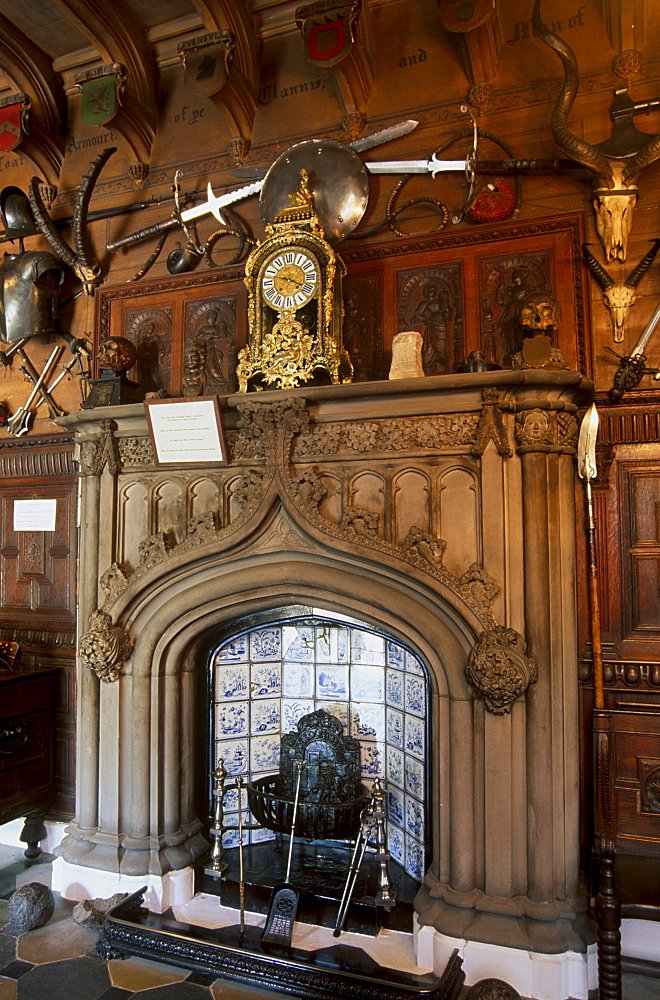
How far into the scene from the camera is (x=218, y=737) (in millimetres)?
3863

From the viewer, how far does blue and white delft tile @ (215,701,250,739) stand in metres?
3.87

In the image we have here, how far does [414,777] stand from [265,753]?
100 centimetres

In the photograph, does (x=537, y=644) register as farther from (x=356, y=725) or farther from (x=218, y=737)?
(x=218, y=737)

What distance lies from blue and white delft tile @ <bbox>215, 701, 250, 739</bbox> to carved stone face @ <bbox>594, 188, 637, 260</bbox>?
3.29m

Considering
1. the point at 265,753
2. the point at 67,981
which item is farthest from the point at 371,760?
the point at 67,981

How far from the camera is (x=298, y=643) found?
155 inches

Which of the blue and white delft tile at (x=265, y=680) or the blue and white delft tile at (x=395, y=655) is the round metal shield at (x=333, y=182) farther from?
the blue and white delft tile at (x=265, y=680)

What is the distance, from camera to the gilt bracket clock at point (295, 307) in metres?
3.33

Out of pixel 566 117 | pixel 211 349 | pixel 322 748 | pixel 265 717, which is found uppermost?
pixel 566 117

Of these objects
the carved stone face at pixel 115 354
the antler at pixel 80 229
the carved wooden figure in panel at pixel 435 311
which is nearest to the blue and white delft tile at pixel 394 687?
the carved wooden figure in panel at pixel 435 311

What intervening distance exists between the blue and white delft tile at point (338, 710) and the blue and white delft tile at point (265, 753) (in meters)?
0.42

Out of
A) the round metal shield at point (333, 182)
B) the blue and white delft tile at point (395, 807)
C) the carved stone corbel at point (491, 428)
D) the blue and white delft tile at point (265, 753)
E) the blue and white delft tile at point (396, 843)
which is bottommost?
the blue and white delft tile at point (396, 843)

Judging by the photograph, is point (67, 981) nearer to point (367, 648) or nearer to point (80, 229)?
point (367, 648)

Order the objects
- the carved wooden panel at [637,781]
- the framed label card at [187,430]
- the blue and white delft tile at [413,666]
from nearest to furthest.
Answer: the carved wooden panel at [637,781] → the framed label card at [187,430] → the blue and white delft tile at [413,666]
